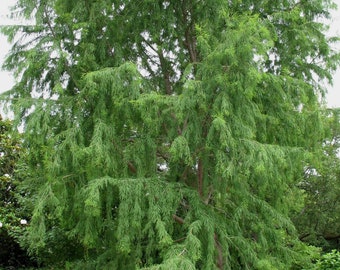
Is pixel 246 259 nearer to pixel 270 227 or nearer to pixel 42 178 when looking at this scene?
pixel 270 227

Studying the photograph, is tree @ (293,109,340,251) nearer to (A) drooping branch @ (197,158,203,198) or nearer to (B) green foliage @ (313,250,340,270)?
(B) green foliage @ (313,250,340,270)

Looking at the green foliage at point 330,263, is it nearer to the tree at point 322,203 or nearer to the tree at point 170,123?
the tree at point 170,123

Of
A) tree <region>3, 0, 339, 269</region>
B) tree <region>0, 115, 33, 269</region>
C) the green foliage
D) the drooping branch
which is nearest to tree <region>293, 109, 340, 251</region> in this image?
the green foliage

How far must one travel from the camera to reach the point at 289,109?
505cm

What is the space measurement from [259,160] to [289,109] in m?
1.36

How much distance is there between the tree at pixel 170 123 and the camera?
424 centimetres

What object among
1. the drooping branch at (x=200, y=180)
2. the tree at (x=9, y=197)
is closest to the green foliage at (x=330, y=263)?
the drooping branch at (x=200, y=180)

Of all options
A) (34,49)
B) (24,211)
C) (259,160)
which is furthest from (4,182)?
(259,160)

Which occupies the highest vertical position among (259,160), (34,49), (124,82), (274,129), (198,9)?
(198,9)

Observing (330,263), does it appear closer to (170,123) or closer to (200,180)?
(200,180)

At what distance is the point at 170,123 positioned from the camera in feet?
15.9

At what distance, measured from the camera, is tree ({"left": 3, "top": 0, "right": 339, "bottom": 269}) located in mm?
4238

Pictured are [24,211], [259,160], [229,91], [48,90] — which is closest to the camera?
[259,160]

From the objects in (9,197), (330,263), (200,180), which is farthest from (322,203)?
(9,197)
